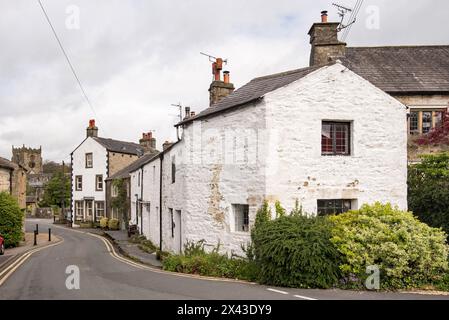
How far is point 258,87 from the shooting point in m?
14.2

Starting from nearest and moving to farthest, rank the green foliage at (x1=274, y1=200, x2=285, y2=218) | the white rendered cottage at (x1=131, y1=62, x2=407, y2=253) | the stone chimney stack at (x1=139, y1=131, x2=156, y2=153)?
the green foliage at (x1=274, y1=200, x2=285, y2=218) < the white rendered cottage at (x1=131, y1=62, x2=407, y2=253) < the stone chimney stack at (x1=139, y1=131, x2=156, y2=153)

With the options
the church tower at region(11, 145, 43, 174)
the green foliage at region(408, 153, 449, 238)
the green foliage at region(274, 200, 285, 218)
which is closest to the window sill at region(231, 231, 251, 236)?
the green foliage at region(274, 200, 285, 218)

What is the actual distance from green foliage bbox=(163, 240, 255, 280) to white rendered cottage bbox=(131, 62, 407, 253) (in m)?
0.63

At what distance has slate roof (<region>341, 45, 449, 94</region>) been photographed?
1809 cm

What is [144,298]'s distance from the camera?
340 inches

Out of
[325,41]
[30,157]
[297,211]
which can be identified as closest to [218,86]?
[325,41]

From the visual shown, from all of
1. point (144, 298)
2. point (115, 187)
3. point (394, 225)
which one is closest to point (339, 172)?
point (394, 225)

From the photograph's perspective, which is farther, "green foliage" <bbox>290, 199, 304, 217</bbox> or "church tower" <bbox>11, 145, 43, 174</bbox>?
"church tower" <bbox>11, 145, 43, 174</bbox>

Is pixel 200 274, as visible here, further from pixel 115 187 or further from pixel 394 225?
pixel 115 187

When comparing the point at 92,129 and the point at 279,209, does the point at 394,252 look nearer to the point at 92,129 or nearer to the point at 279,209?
the point at 279,209

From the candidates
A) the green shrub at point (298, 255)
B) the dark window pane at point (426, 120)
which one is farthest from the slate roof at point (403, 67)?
the green shrub at point (298, 255)

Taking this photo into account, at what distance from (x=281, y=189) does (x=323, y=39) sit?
30.7ft

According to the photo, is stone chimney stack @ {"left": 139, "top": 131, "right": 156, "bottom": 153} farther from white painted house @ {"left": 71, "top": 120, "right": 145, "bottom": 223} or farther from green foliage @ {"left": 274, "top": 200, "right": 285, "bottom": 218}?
green foliage @ {"left": 274, "top": 200, "right": 285, "bottom": 218}
